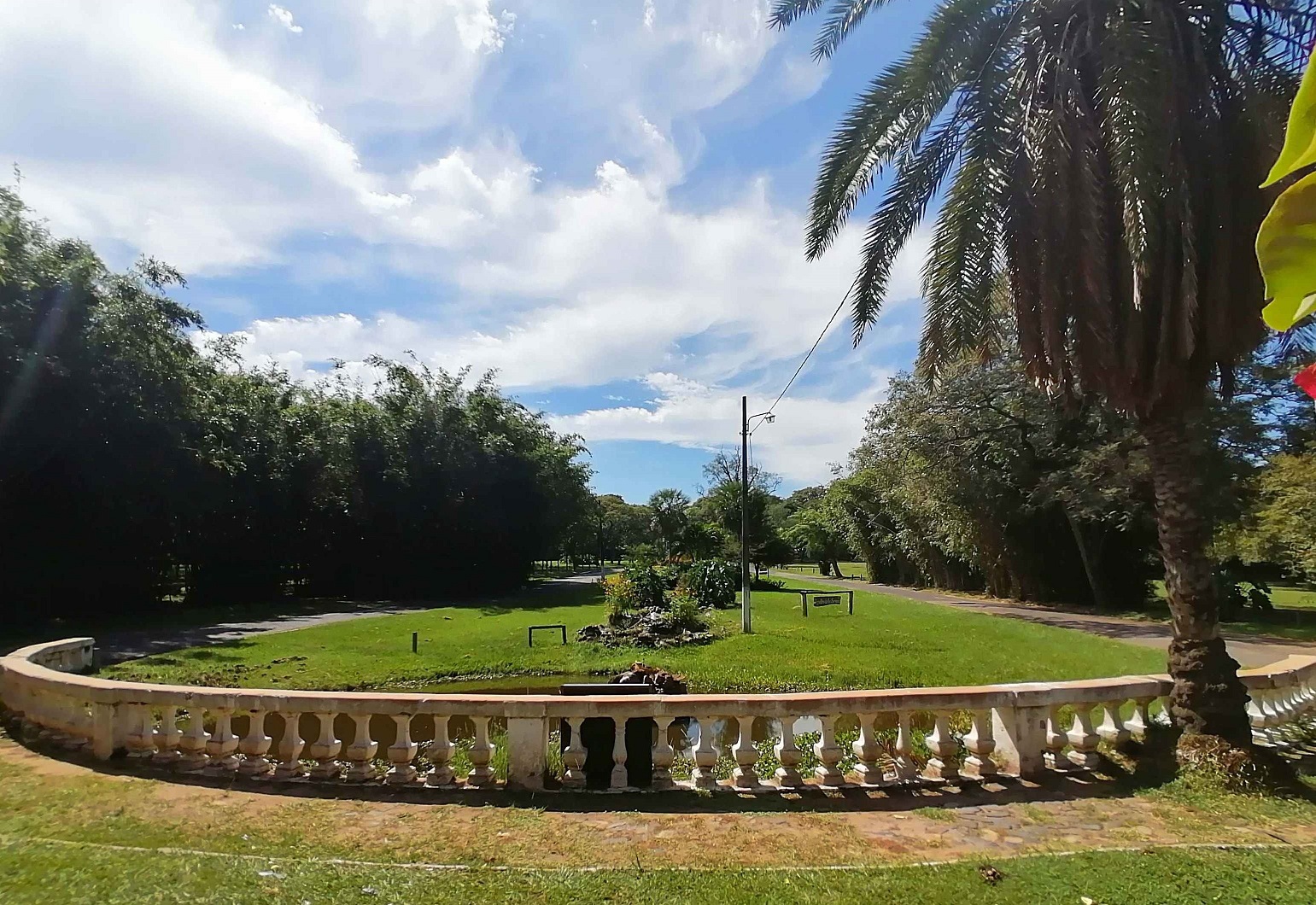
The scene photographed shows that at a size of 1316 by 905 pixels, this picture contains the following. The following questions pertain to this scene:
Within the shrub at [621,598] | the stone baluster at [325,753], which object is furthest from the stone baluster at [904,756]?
the shrub at [621,598]

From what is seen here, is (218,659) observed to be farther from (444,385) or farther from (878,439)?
(878,439)

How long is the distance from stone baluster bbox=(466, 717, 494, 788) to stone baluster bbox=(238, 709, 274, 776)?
5.25 ft

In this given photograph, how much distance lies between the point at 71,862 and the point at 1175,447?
8.35 metres

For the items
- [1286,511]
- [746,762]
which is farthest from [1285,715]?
[1286,511]

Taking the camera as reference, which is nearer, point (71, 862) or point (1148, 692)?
point (71, 862)

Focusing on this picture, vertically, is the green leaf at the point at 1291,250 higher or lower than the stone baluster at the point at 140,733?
higher

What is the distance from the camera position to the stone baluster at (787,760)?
17.3 feet

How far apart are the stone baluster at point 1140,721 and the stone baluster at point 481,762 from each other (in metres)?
5.34

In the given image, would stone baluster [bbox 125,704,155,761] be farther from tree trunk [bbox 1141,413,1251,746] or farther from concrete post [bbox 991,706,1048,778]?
tree trunk [bbox 1141,413,1251,746]

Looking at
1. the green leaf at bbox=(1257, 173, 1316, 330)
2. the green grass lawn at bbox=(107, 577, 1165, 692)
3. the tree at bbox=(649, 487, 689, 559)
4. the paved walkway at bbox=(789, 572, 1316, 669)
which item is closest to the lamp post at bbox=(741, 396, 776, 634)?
the green grass lawn at bbox=(107, 577, 1165, 692)

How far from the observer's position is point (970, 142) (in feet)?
22.9

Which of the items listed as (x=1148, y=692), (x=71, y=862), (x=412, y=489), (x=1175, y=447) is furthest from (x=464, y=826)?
(x=412, y=489)

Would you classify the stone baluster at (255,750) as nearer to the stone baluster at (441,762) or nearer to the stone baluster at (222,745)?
the stone baluster at (222,745)

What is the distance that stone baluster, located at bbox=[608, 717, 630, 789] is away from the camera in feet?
17.0
